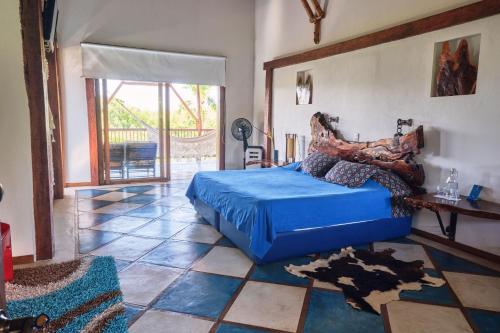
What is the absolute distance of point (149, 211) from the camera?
430cm

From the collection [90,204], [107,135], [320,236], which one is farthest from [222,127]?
[320,236]

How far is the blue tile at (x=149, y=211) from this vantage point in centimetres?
412

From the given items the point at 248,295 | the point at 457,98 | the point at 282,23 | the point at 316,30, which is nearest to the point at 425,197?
the point at 457,98

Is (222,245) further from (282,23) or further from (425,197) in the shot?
(282,23)

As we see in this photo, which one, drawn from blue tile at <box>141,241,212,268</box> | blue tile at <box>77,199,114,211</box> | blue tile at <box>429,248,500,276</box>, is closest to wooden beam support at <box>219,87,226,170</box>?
blue tile at <box>77,199,114,211</box>

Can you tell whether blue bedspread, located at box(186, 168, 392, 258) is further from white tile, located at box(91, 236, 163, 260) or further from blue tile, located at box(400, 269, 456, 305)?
blue tile, located at box(400, 269, 456, 305)

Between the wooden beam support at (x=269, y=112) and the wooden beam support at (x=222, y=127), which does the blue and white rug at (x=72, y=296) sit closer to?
the wooden beam support at (x=269, y=112)

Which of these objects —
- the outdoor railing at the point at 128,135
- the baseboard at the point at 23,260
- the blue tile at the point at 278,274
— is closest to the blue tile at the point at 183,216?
the blue tile at the point at 278,274

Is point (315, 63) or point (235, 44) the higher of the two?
point (235, 44)

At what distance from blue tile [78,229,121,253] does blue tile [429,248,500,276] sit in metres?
3.02

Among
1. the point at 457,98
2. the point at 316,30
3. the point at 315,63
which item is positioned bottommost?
the point at 457,98

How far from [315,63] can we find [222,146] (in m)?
2.66

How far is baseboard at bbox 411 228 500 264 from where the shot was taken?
290cm

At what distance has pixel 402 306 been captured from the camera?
2174mm
